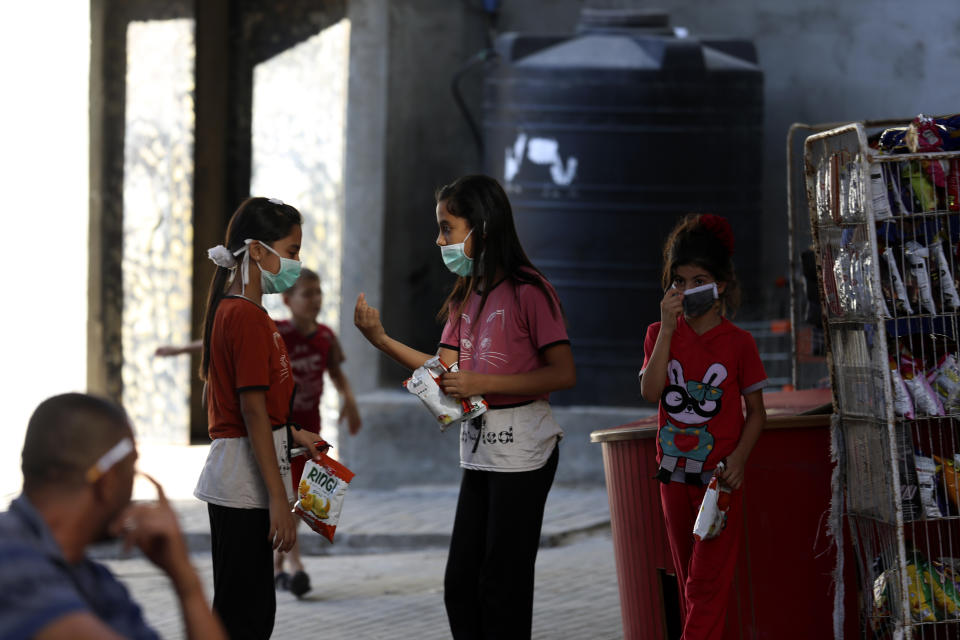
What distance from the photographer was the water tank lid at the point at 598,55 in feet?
31.8

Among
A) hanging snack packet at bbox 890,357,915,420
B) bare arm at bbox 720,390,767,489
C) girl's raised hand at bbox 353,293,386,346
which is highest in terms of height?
girl's raised hand at bbox 353,293,386,346

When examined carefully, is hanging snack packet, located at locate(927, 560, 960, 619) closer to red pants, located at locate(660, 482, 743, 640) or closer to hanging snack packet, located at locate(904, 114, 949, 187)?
red pants, located at locate(660, 482, 743, 640)

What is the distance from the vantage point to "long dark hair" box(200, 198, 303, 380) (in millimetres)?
4023

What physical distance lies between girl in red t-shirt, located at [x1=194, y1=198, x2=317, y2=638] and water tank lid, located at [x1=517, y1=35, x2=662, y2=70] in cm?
608

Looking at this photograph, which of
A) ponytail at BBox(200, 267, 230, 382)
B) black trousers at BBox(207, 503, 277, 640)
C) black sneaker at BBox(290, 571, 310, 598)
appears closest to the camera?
black trousers at BBox(207, 503, 277, 640)

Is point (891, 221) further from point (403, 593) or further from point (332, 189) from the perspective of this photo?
point (332, 189)

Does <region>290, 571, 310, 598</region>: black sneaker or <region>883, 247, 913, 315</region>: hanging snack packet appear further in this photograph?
<region>290, 571, 310, 598</region>: black sneaker

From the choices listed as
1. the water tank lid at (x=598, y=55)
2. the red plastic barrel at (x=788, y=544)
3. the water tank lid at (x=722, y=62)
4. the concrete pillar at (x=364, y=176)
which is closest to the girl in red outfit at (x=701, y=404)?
the red plastic barrel at (x=788, y=544)

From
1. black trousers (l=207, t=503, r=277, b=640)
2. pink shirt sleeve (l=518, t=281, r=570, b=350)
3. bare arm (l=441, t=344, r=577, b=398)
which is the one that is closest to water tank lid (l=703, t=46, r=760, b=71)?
pink shirt sleeve (l=518, t=281, r=570, b=350)

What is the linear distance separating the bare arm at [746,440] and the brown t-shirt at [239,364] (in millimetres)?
1433

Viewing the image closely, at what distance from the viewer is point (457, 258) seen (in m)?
4.24

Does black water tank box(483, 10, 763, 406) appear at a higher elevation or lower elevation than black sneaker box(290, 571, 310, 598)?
higher

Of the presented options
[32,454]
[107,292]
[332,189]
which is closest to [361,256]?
[332,189]

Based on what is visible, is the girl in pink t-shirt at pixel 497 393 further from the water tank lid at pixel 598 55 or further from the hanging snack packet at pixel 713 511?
the water tank lid at pixel 598 55
